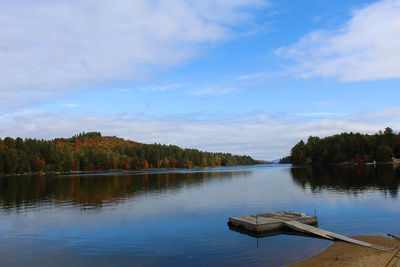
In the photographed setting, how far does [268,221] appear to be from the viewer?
3212 cm

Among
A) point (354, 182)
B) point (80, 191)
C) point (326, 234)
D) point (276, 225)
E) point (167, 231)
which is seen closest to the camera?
point (326, 234)

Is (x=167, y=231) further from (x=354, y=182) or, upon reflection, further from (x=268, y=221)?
(x=354, y=182)

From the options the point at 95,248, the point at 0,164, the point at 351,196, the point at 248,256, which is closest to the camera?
the point at 248,256

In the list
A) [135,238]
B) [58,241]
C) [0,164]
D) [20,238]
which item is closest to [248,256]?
[135,238]

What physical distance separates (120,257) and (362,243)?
1946 centimetres

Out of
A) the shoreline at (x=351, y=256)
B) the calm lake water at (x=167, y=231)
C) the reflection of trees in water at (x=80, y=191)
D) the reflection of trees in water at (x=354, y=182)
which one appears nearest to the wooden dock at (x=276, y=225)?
the calm lake water at (x=167, y=231)

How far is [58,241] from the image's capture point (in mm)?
29469

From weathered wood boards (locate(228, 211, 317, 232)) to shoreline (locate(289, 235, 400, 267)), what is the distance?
6.65 m

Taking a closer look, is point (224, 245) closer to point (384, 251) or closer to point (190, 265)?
point (190, 265)

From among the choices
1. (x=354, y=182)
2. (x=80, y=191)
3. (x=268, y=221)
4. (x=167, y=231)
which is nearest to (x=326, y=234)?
(x=268, y=221)

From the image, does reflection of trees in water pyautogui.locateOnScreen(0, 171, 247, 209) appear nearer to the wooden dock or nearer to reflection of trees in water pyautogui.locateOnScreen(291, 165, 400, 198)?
the wooden dock

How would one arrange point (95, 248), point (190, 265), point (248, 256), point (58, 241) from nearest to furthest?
point (190, 265), point (248, 256), point (95, 248), point (58, 241)

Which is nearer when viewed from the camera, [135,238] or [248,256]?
[248,256]

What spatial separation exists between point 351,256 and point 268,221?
1084 cm
